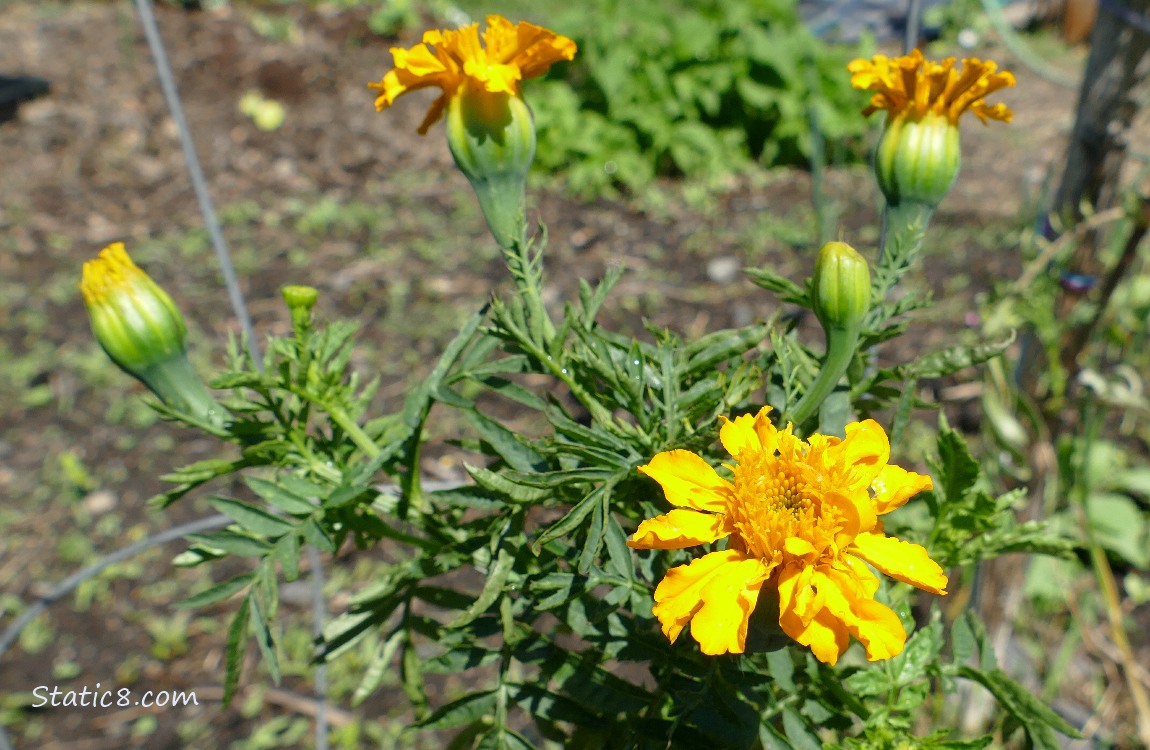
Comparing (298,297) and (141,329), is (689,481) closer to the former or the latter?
(298,297)

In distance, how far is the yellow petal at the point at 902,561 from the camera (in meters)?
0.54

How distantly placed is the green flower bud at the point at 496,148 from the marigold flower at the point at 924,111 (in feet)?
0.98

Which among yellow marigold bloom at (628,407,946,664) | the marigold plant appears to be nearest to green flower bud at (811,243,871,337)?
the marigold plant

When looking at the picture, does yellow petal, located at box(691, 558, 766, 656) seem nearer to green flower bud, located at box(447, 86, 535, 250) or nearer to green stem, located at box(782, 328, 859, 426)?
green stem, located at box(782, 328, 859, 426)

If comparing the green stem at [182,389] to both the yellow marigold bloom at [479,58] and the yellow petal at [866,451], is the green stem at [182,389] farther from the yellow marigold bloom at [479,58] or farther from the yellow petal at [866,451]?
the yellow petal at [866,451]

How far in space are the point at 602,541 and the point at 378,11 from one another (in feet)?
15.7

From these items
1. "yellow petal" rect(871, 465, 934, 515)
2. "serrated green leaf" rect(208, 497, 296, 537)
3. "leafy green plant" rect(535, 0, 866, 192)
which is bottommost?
"leafy green plant" rect(535, 0, 866, 192)

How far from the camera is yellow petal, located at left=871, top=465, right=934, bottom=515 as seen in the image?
0.58m

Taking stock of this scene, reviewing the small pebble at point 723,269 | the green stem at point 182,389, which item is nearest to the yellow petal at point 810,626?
the green stem at point 182,389

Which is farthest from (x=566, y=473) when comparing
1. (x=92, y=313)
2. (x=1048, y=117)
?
(x=1048, y=117)

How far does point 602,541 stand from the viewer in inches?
26.9

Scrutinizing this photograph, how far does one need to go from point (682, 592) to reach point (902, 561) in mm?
134

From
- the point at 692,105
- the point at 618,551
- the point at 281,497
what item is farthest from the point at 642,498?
the point at 692,105

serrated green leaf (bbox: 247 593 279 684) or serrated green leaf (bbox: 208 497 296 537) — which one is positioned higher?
serrated green leaf (bbox: 208 497 296 537)
